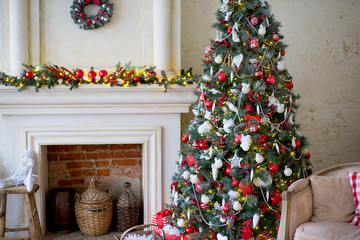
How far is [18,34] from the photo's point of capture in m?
3.82

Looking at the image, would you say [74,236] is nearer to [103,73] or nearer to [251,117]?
[103,73]

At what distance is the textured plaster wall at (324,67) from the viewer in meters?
4.39

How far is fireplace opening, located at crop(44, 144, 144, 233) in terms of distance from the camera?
14.4 feet

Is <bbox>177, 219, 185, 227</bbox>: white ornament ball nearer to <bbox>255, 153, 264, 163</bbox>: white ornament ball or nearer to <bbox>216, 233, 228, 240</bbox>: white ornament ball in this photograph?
<bbox>216, 233, 228, 240</bbox>: white ornament ball

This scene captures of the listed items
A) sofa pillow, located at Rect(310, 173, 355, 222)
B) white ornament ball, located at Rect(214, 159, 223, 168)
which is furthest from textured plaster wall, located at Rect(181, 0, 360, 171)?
sofa pillow, located at Rect(310, 173, 355, 222)

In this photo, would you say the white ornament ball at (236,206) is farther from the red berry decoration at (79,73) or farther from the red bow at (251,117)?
the red berry decoration at (79,73)

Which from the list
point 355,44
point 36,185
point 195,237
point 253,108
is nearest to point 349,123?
point 355,44

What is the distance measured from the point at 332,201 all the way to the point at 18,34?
2.95 m

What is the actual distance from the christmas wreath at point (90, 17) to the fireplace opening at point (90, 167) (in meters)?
1.23

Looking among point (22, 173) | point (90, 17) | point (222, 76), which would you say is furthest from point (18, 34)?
point (222, 76)

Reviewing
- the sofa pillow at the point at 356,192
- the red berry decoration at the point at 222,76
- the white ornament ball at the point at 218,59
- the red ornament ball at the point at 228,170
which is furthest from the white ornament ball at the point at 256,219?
the white ornament ball at the point at 218,59

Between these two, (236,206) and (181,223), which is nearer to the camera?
(236,206)

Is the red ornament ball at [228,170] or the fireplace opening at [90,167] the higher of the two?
the red ornament ball at [228,170]

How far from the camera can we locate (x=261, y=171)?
3131 mm
